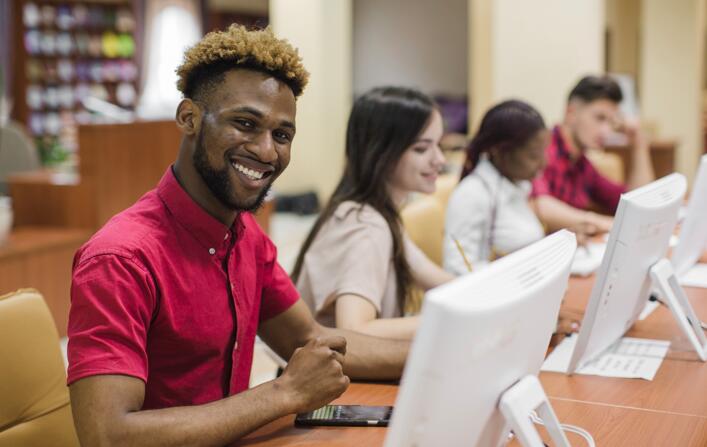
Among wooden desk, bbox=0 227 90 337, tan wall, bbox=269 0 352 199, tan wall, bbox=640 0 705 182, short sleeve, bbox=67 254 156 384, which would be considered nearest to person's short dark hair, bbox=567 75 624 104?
wooden desk, bbox=0 227 90 337

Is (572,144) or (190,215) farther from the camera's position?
(572,144)

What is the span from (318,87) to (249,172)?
6.62 meters

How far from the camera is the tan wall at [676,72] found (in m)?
8.28

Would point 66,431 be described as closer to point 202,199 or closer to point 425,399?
point 202,199

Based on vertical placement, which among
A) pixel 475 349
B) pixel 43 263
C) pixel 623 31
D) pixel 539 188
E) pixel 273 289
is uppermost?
pixel 623 31

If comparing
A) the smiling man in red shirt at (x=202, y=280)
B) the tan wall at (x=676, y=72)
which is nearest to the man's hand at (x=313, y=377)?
the smiling man in red shirt at (x=202, y=280)

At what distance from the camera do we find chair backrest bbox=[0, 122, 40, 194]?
17.5ft

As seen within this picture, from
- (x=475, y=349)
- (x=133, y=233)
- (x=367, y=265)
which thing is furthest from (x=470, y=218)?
(x=475, y=349)

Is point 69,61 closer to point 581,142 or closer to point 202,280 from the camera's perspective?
point 581,142

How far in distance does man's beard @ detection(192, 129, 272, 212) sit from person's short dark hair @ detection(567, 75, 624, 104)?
2.90 meters

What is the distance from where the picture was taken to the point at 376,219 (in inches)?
87.8

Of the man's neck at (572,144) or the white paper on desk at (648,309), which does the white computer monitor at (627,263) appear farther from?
the man's neck at (572,144)

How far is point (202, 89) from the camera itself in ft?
4.97

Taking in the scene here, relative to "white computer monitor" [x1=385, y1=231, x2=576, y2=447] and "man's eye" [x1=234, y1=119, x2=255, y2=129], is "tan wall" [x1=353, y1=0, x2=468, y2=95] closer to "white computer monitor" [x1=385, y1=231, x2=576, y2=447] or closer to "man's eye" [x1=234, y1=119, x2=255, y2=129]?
"man's eye" [x1=234, y1=119, x2=255, y2=129]
